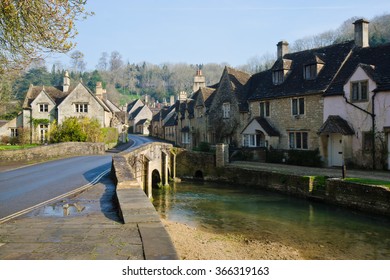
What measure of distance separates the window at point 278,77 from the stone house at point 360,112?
244 inches

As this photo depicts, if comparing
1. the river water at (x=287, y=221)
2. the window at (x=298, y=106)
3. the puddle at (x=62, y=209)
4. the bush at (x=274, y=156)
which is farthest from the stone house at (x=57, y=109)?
the puddle at (x=62, y=209)

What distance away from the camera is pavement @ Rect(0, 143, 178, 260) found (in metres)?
6.29

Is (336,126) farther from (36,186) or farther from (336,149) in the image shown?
(36,186)

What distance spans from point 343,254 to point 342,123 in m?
15.0

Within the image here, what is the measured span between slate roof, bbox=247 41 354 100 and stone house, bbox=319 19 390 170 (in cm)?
85

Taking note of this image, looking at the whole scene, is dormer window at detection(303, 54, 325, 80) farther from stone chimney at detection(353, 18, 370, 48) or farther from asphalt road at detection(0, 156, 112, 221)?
asphalt road at detection(0, 156, 112, 221)

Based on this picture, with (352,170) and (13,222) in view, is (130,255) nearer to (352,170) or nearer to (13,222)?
(13,222)

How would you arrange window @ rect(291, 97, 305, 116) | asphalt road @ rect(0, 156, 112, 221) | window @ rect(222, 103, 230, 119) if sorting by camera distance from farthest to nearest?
1. window @ rect(222, 103, 230, 119)
2. window @ rect(291, 97, 305, 116)
3. asphalt road @ rect(0, 156, 112, 221)

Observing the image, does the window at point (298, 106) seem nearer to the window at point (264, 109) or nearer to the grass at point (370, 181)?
the window at point (264, 109)

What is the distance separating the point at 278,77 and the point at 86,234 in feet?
94.7

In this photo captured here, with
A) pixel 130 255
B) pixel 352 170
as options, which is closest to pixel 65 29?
pixel 130 255

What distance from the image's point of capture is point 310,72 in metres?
30.2

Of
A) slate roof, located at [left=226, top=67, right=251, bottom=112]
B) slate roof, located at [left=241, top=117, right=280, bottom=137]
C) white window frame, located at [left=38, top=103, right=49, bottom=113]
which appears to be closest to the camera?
slate roof, located at [left=241, top=117, right=280, bottom=137]

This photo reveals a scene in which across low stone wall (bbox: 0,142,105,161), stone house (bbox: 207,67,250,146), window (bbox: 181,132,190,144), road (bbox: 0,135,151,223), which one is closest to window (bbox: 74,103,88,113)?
window (bbox: 181,132,190,144)
